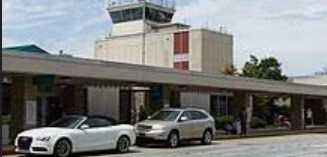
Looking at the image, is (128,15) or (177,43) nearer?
(177,43)

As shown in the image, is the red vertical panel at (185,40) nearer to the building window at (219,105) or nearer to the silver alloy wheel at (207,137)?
the building window at (219,105)

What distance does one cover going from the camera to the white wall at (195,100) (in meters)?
41.1

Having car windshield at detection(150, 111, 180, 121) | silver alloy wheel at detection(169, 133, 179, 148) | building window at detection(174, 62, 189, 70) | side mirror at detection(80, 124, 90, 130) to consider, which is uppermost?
building window at detection(174, 62, 189, 70)

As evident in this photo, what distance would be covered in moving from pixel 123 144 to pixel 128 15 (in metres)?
77.2

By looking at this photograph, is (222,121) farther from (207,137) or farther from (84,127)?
(84,127)

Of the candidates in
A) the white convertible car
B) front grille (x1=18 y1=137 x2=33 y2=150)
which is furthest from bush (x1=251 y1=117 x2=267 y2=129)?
front grille (x1=18 y1=137 x2=33 y2=150)

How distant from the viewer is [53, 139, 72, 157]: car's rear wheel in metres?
19.2

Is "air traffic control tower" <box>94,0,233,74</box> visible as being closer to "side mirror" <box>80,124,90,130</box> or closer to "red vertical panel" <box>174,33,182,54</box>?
"red vertical panel" <box>174,33,182,54</box>

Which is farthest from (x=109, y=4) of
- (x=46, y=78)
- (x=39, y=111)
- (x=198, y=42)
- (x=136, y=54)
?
(x=46, y=78)

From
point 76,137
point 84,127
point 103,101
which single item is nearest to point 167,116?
point 84,127

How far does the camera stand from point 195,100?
4212 cm

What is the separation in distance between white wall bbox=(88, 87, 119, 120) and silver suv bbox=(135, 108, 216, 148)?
31.4 ft

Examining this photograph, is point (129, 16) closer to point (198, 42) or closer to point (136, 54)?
point (136, 54)

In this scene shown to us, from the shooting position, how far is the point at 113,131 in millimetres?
21578
